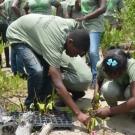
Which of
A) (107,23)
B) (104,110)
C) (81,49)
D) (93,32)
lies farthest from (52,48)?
(107,23)

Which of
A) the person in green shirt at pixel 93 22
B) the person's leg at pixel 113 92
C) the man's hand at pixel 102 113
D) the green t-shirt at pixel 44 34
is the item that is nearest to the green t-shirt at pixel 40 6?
the person in green shirt at pixel 93 22

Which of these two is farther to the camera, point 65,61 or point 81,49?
point 65,61

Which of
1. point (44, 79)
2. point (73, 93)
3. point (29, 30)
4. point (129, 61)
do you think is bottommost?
point (73, 93)

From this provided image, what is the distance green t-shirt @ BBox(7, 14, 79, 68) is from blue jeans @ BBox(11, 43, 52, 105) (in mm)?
74

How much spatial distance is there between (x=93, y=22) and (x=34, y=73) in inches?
59.1

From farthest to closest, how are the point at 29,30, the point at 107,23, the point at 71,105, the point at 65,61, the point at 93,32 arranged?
the point at 107,23, the point at 93,32, the point at 65,61, the point at 29,30, the point at 71,105

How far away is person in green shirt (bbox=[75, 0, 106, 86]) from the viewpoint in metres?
4.09

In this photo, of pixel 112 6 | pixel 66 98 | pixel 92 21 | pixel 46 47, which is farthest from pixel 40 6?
pixel 66 98

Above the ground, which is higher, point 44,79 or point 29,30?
point 29,30

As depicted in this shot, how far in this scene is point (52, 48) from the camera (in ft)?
9.48

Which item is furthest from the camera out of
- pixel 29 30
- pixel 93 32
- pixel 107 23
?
pixel 107 23

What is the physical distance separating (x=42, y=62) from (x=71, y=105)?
2.36ft

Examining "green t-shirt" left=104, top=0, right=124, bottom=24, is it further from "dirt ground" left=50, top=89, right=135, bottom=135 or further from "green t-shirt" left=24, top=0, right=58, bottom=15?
"dirt ground" left=50, top=89, right=135, bottom=135

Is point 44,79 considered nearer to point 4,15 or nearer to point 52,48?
point 52,48
